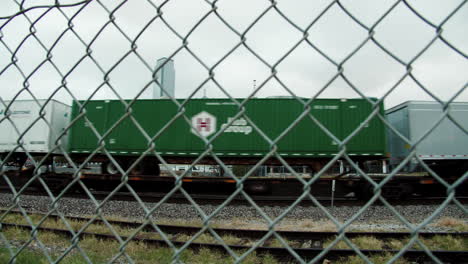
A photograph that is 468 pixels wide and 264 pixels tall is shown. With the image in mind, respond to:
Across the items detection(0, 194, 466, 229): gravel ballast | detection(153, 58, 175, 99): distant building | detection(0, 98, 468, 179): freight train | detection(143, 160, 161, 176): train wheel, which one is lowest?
detection(0, 194, 466, 229): gravel ballast

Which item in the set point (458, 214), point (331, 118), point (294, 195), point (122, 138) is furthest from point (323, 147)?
point (122, 138)

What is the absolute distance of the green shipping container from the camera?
877cm

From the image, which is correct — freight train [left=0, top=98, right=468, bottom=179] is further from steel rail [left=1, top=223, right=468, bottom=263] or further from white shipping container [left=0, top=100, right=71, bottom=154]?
steel rail [left=1, top=223, right=468, bottom=263]

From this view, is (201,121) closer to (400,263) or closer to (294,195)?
(294,195)

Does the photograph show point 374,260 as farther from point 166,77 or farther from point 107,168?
point 107,168

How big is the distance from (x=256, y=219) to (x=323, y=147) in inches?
157

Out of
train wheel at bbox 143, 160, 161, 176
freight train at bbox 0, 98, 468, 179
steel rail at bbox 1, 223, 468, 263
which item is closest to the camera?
steel rail at bbox 1, 223, 468, 263

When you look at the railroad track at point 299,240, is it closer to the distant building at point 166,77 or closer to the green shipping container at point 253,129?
the distant building at point 166,77

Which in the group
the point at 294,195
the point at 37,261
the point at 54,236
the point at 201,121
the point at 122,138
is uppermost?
the point at 201,121

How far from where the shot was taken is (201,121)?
8.86 metres

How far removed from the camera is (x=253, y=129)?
9039 millimetres

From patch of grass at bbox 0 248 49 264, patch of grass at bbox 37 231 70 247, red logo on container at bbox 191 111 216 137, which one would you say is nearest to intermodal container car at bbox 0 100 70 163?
red logo on container at bbox 191 111 216 137

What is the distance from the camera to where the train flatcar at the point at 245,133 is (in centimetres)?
877

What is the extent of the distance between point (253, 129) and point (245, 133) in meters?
0.33
